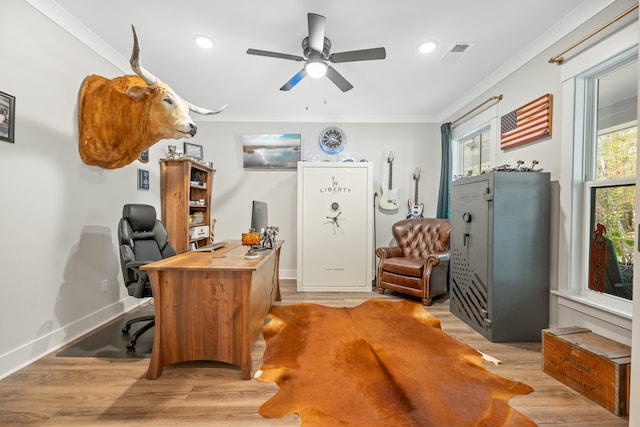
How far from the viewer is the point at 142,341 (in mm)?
2244

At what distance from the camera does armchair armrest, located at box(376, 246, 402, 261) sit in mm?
3656

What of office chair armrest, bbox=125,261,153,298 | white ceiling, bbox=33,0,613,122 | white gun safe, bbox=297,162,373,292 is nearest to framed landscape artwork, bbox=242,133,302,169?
white gun safe, bbox=297,162,373,292

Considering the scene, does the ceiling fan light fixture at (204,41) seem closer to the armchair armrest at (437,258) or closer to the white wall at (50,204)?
the white wall at (50,204)

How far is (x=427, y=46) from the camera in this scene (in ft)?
8.09

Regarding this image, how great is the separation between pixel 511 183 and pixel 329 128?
2789mm

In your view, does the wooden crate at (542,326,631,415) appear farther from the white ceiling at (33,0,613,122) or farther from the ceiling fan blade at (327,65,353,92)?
the ceiling fan blade at (327,65,353,92)

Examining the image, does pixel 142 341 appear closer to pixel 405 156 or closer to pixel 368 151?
pixel 368 151

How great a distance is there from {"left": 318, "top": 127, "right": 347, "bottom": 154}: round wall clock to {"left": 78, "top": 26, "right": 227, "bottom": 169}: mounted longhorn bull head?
7.41ft

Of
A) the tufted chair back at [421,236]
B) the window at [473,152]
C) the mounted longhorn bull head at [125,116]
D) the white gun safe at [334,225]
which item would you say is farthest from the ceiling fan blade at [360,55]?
the tufted chair back at [421,236]

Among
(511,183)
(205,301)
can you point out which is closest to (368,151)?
(511,183)

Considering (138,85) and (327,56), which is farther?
(327,56)

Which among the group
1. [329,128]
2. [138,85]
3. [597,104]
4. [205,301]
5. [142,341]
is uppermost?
[329,128]

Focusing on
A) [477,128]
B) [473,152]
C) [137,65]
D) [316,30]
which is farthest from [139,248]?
[473,152]

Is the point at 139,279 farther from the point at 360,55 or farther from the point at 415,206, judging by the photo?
the point at 415,206
